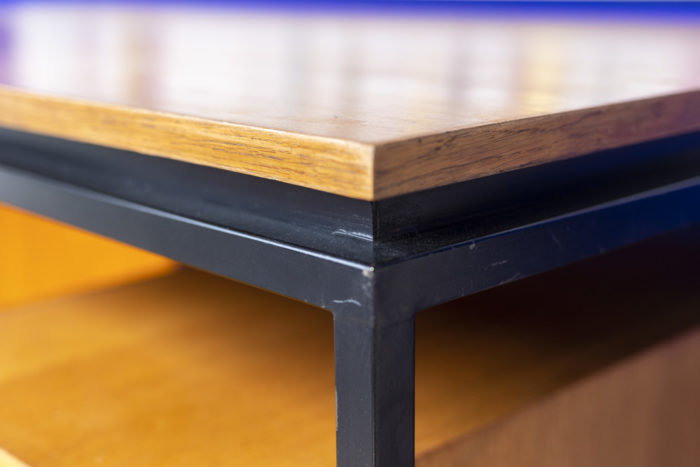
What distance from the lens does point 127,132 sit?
1.59 feet

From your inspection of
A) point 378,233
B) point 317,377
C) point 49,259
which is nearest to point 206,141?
point 378,233

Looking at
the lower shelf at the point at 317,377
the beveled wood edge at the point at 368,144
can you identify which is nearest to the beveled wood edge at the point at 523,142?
the beveled wood edge at the point at 368,144

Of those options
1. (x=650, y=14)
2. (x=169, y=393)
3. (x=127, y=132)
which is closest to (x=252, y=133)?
(x=127, y=132)

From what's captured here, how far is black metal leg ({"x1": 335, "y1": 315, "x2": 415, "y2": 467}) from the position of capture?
0.40 meters

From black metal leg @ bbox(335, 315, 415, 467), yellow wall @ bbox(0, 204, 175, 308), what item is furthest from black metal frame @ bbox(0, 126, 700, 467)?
yellow wall @ bbox(0, 204, 175, 308)

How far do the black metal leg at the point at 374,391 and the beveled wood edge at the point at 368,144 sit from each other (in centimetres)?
8

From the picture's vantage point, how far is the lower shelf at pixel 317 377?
0.57 m

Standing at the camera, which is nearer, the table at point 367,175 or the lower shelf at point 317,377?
the table at point 367,175

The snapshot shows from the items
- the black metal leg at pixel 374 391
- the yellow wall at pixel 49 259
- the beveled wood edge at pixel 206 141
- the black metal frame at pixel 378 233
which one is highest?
Result: the beveled wood edge at pixel 206 141

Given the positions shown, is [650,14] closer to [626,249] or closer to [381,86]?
[626,249]

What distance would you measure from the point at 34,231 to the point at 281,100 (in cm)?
74

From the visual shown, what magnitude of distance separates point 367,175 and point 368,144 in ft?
0.04

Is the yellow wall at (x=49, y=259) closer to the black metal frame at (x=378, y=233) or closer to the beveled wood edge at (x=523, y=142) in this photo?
the black metal frame at (x=378, y=233)

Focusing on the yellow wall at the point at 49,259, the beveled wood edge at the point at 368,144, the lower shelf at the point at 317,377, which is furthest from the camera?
the yellow wall at the point at 49,259
